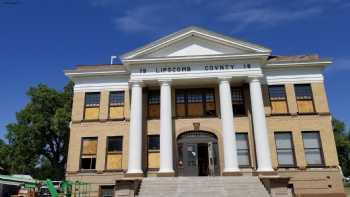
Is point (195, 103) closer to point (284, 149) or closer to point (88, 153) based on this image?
point (284, 149)

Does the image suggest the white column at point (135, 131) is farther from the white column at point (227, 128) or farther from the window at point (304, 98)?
the window at point (304, 98)

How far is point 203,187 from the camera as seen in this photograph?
18.0 meters

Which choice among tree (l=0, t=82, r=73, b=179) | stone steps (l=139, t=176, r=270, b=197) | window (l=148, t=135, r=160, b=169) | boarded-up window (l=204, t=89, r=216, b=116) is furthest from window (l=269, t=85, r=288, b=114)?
tree (l=0, t=82, r=73, b=179)

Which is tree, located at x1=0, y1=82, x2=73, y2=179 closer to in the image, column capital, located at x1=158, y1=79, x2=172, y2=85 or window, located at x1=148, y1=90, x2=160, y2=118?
window, located at x1=148, y1=90, x2=160, y2=118

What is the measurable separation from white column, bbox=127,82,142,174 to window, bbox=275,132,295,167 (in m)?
9.44

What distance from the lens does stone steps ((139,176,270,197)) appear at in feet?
56.5

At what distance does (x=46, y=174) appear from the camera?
45.2 meters

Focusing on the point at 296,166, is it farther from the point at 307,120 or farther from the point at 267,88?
the point at 267,88

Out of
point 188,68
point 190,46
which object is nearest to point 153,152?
point 188,68

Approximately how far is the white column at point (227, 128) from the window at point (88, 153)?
Result: 9.26 meters

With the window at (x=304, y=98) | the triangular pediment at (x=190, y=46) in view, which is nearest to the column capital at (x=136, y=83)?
the triangular pediment at (x=190, y=46)

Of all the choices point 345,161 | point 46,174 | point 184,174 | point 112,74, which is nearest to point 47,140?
point 46,174

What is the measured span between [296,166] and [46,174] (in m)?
36.2

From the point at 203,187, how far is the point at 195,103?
721cm
